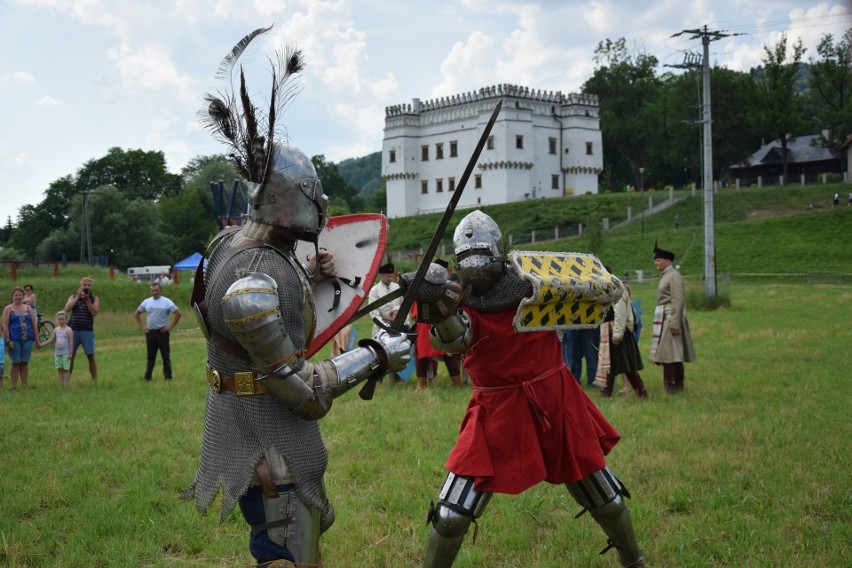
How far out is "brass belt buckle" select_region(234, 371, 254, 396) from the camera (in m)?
3.18

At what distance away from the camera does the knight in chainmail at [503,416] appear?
4.04m

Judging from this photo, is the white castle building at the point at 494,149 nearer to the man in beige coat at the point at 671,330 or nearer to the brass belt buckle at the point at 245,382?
the man in beige coat at the point at 671,330

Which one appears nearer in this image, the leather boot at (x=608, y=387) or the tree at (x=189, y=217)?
the leather boot at (x=608, y=387)

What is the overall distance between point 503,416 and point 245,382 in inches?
61.7

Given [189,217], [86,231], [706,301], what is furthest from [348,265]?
[189,217]

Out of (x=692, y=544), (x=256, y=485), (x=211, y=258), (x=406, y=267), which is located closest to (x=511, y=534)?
(x=692, y=544)

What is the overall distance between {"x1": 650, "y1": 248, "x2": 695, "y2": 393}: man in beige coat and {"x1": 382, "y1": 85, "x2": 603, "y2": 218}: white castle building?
52.9 metres

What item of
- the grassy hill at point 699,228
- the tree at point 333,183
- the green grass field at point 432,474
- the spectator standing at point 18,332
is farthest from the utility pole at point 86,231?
the tree at point 333,183

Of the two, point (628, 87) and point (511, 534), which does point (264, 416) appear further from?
point (628, 87)

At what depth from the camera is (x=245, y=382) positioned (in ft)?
10.4

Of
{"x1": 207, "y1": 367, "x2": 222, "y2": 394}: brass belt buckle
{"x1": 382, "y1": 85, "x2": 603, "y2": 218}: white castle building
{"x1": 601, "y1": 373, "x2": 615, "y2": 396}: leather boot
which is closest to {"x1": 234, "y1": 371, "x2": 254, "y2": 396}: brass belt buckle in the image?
{"x1": 207, "y1": 367, "x2": 222, "y2": 394}: brass belt buckle

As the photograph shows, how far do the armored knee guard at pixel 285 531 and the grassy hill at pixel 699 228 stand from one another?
31811 mm

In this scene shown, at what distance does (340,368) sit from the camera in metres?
3.18

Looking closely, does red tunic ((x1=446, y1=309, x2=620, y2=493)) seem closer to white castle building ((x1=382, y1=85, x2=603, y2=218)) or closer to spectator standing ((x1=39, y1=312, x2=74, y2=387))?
spectator standing ((x1=39, y1=312, x2=74, y2=387))
